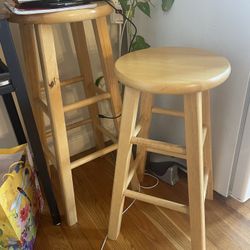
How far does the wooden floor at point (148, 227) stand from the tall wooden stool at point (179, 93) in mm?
125

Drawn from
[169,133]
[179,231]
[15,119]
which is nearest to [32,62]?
[15,119]

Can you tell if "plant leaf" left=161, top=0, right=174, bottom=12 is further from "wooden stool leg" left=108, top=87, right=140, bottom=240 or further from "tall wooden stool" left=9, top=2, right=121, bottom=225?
"wooden stool leg" left=108, top=87, right=140, bottom=240

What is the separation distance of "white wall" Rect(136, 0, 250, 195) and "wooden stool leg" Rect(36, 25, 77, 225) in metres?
0.49

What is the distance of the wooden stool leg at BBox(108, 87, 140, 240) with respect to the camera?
0.80 metres

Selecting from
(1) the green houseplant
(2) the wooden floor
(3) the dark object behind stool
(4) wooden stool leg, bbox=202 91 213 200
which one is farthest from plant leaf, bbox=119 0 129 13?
(2) the wooden floor

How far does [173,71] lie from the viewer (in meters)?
0.75

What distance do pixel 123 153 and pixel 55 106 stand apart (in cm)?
27

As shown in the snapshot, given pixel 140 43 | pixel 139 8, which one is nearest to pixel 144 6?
pixel 139 8

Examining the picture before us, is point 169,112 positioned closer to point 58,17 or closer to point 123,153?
point 123,153

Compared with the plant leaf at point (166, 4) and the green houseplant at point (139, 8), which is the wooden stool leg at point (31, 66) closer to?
the green houseplant at point (139, 8)

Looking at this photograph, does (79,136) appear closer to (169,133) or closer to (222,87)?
(169,133)

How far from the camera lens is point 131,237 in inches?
42.4

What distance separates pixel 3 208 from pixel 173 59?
663 mm

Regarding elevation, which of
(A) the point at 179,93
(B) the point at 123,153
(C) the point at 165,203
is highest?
(A) the point at 179,93
